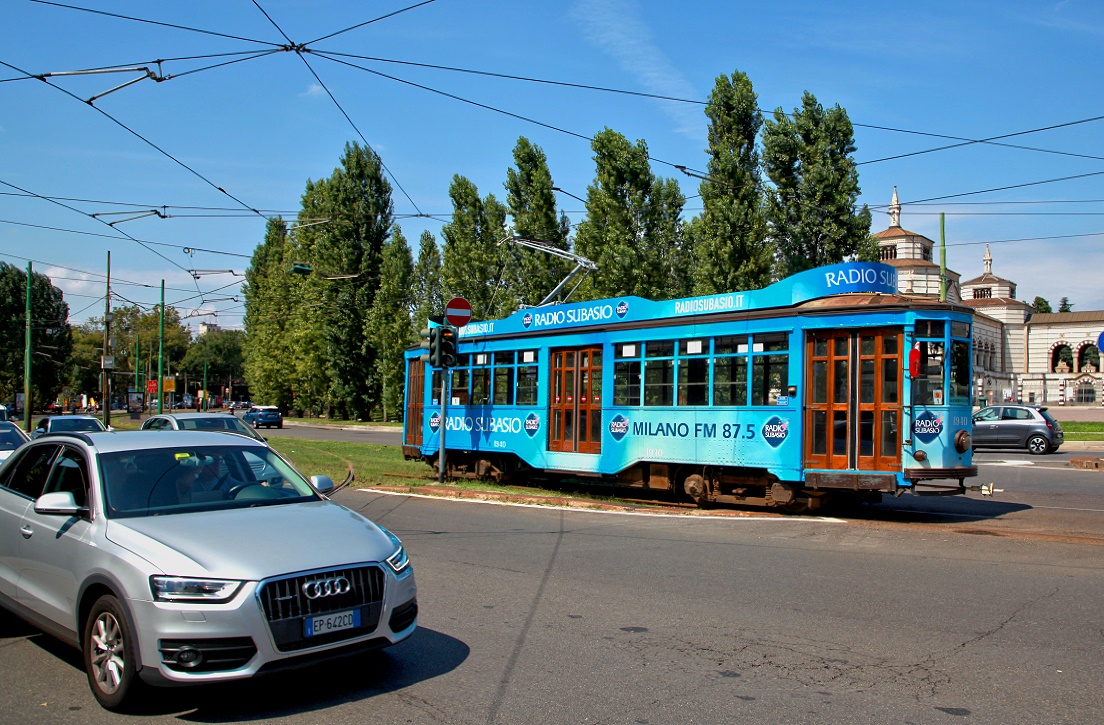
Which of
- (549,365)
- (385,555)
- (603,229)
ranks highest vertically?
(603,229)

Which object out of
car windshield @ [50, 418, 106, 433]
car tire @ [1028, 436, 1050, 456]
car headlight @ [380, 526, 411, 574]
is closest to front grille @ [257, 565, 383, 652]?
car headlight @ [380, 526, 411, 574]

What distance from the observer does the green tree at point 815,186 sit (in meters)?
35.5

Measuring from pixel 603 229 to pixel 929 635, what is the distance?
32767mm

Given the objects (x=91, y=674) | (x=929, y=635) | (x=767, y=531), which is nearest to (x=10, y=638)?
(x=91, y=674)

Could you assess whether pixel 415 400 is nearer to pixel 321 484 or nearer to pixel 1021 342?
pixel 321 484

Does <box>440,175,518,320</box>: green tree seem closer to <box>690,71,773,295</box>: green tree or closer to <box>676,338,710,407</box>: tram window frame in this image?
<box>690,71,773,295</box>: green tree

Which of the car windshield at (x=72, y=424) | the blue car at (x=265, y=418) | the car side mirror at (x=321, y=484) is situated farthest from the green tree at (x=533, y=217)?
the car side mirror at (x=321, y=484)

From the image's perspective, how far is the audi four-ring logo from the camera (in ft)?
16.2

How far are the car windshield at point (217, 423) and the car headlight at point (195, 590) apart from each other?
42.8 feet

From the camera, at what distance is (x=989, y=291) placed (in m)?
108

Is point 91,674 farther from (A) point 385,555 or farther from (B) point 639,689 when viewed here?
(B) point 639,689

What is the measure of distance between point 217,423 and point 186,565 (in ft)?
45.7

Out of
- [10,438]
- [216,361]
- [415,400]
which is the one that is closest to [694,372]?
[415,400]

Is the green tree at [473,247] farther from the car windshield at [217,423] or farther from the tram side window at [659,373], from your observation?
the tram side window at [659,373]
